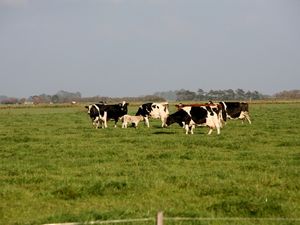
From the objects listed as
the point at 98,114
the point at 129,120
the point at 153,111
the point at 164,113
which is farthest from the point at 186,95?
the point at 129,120

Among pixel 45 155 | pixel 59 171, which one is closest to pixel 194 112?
pixel 45 155

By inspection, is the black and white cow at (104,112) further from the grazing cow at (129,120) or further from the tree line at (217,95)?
the tree line at (217,95)

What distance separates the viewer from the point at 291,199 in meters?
9.73

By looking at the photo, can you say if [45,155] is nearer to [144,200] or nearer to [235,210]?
[144,200]

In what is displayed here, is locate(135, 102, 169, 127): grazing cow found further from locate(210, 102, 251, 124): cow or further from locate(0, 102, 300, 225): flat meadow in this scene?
locate(0, 102, 300, 225): flat meadow

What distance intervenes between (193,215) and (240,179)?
339 centimetres

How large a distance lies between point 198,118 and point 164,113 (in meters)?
7.84

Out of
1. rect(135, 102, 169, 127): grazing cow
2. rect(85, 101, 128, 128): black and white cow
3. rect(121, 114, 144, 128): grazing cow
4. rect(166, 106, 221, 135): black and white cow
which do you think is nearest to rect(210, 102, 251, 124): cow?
rect(135, 102, 169, 127): grazing cow

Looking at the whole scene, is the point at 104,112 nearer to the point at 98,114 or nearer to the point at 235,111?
the point at 98,114

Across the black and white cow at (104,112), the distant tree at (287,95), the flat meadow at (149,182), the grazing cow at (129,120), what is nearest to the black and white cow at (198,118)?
the grazing cow at (129,120)

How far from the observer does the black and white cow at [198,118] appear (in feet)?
78.1

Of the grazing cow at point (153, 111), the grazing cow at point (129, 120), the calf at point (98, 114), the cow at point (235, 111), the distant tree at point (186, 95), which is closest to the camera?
the grazing cow at point (129, 120)

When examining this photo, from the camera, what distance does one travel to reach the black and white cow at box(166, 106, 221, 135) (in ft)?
78.1

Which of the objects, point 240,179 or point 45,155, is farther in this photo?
point 45,155
